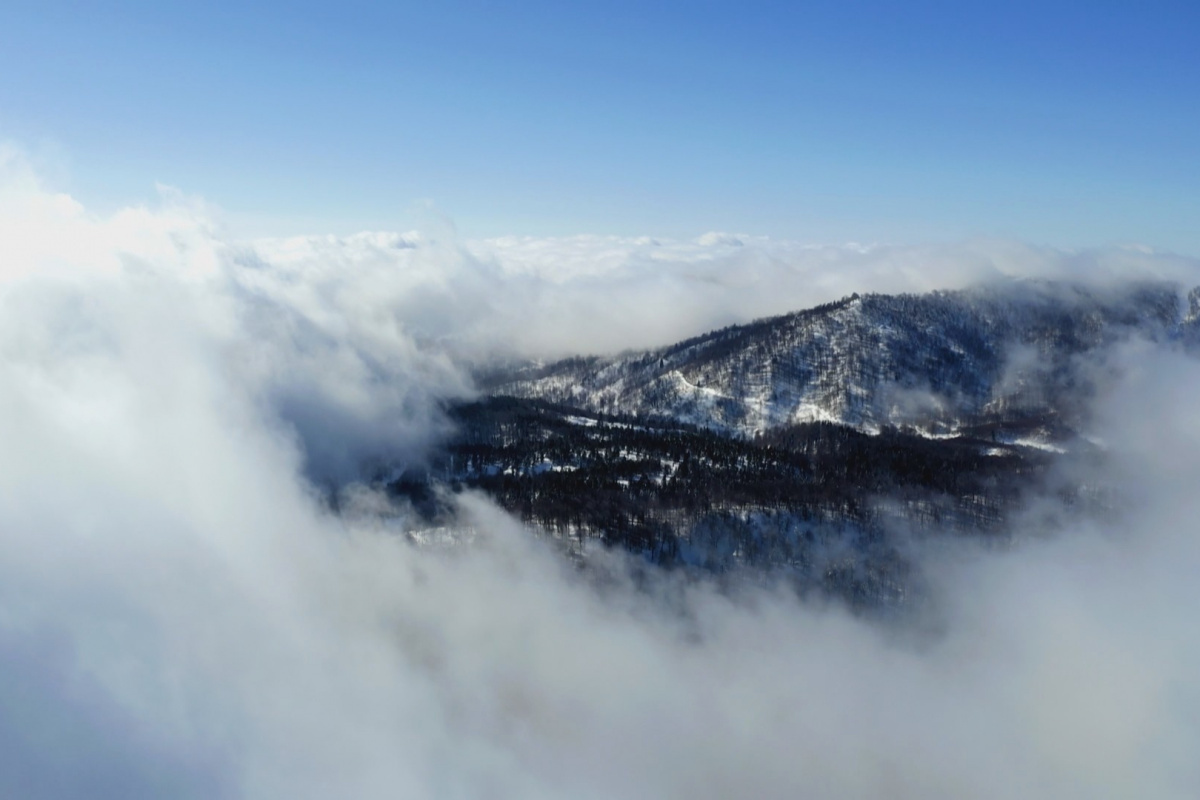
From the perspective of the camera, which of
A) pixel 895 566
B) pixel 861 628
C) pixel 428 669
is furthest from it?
pixel 895 566

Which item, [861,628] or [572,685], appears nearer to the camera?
[572,685]

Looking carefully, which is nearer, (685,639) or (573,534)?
(685,639)

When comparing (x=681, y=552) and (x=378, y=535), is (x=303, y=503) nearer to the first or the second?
(x=378, y=535)

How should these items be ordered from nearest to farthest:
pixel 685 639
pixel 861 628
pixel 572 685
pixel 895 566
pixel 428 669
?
pixel 428 669 < pixel 572 685 < pixel 685 639 < pixel 861 628 < pixel 895 566

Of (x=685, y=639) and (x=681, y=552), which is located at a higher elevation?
(x=681, y=552)

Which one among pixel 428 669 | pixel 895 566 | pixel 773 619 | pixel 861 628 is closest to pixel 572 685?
pixel 428 669

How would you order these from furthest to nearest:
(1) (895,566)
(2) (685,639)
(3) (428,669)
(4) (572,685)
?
(1) (895,566)
(2) (685,639)
(4) (572,685)
(3) (428,669)

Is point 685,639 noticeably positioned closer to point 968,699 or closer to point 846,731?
point 846,731

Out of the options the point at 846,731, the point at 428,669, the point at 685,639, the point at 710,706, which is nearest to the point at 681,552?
the point at 685,639

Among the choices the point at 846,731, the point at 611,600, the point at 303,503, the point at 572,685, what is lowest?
the point at 846,731
